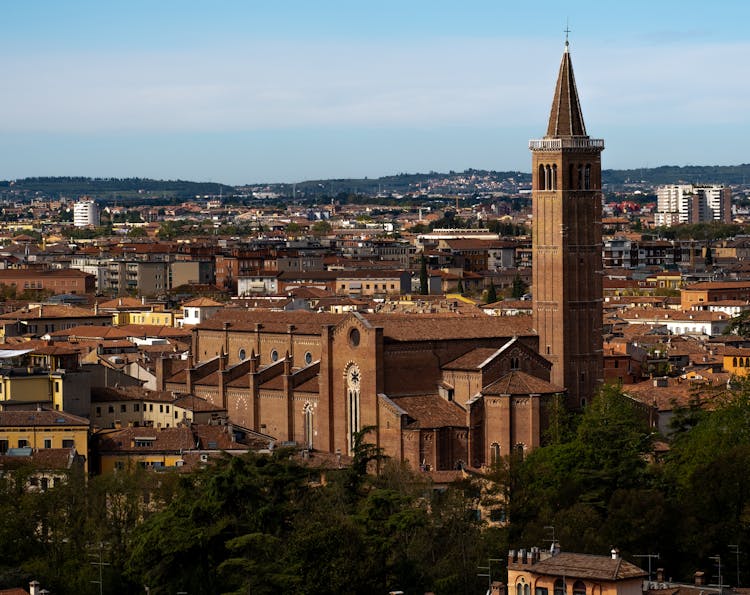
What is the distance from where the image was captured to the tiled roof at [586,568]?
35.8m

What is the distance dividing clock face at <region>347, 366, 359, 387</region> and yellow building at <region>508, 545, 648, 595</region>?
982 inches

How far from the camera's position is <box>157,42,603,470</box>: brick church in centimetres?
6022

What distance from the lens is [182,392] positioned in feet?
233

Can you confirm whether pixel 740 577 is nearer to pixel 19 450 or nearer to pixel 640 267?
pixel 19 450

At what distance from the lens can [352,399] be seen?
206 feet

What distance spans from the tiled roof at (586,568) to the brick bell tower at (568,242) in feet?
89.6

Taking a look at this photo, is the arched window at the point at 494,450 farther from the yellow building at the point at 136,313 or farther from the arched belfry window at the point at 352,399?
the yellow building at the point at 136,313

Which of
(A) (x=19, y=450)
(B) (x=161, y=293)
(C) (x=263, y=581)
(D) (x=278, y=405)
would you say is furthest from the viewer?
(B) (x=161, y=293)

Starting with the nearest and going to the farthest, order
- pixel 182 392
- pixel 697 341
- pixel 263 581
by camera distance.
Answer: pixel 263 581, pixel 182 392, pixel 697 341

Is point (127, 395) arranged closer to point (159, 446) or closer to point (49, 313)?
point (159, 446)

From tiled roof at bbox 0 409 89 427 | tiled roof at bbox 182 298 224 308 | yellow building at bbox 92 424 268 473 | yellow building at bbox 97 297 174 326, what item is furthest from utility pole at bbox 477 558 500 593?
yellow building at bbox 97 297 174 326

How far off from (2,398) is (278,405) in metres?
8.26

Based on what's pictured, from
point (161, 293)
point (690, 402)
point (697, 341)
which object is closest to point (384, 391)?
point (690, 402)

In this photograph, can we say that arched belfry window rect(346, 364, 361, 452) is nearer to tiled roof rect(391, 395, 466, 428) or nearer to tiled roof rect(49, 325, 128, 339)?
tiled roof rect(391, 395, 466, 428)
